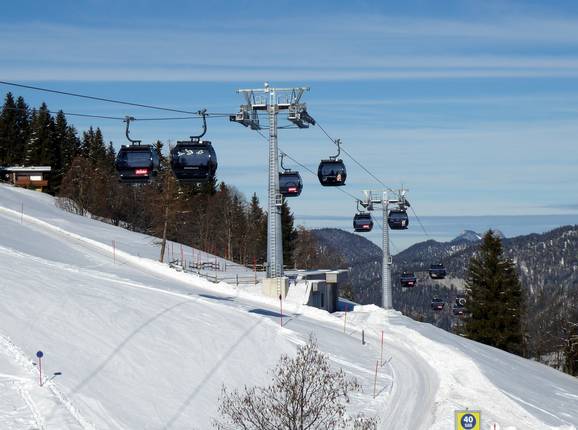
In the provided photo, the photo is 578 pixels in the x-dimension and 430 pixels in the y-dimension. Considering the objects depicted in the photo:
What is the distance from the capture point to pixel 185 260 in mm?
72438

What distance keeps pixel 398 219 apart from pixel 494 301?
51.5 feet

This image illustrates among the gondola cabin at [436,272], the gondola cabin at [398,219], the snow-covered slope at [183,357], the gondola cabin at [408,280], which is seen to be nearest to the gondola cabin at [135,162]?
the snow-covered slope at [183,357]

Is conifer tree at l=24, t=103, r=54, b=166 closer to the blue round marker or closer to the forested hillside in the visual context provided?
the forested hillside

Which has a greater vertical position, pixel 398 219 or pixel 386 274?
pixel 398 219

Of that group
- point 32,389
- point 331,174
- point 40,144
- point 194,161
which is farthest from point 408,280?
point 40,144

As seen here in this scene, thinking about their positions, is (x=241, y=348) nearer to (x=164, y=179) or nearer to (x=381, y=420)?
(x=381, y=420)

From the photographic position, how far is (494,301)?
7044 centimetres

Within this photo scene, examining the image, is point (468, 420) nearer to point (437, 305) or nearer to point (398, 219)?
point (398, 219)

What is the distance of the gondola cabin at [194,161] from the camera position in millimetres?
28891

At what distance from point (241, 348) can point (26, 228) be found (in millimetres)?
34884

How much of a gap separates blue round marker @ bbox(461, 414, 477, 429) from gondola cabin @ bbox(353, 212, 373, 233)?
4117 centimetres

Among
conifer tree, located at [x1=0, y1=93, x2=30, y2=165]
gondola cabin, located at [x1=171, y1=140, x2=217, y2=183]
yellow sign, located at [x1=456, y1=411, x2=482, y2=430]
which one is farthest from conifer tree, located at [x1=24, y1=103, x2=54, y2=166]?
yellow sign, located at [x1=456, y1=411, x2=482, y2=430]

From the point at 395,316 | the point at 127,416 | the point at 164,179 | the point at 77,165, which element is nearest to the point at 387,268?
the point at 395,316

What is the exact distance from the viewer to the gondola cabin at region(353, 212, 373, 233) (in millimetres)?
58625
